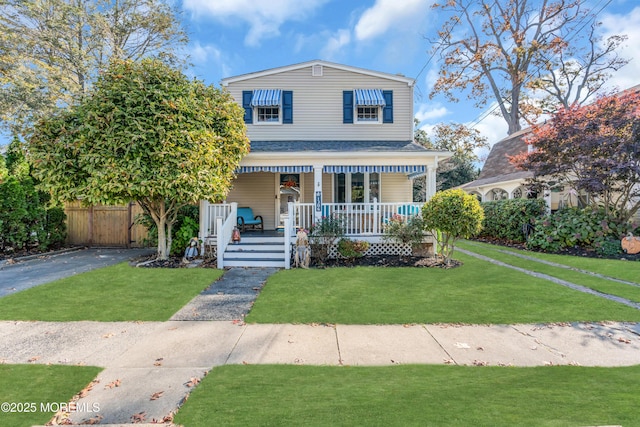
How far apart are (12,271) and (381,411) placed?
33.2 feet

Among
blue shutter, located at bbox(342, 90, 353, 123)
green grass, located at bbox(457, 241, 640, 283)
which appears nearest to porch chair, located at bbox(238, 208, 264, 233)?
blue shutter, located at bbox(342, 90, 353, 123)

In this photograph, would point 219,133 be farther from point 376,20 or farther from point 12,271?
point 376,20

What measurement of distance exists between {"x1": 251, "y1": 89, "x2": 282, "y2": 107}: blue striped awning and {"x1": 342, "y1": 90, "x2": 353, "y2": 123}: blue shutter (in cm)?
263

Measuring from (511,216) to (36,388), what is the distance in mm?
15554

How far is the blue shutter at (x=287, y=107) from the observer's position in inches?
501

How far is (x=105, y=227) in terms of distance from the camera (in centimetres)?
1240

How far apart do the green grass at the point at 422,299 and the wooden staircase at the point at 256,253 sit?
43.7 inches

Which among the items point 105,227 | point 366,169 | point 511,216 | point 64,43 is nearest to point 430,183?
point 366,169

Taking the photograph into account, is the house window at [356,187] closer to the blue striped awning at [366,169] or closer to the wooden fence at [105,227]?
the blue striped awning at [366,169]

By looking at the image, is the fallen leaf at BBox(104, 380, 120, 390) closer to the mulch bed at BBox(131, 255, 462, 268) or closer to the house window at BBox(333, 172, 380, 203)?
the mulch bed at BBox(131, 255, 462, 268)

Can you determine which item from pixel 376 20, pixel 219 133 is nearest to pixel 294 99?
pixel 219 133

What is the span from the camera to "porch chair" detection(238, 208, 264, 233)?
465 inches

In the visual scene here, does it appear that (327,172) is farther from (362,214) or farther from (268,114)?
(268,114)

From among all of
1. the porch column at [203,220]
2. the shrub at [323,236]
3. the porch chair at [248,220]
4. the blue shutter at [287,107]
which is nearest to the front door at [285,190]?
the porch chair at [248,220]
